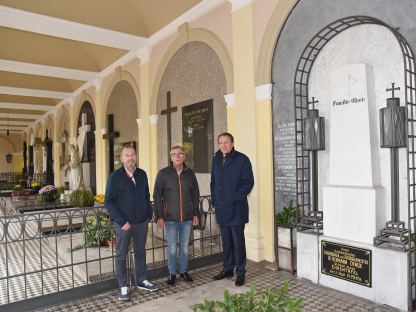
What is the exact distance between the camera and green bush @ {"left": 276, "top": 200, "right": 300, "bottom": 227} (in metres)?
4.21

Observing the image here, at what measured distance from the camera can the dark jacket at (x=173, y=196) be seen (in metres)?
3.77

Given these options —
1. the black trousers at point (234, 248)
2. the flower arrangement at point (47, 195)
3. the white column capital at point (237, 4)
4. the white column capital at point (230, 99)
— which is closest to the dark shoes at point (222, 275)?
the black trousers at point (234, 248)

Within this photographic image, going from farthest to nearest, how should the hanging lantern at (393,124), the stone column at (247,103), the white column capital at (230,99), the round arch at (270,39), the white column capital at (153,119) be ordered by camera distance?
the white column capital at (153,119) < the white column capital at (230,99) < the stone column at (247,103) < the round arch at (270,39) < the hanging lantern at (393,124)

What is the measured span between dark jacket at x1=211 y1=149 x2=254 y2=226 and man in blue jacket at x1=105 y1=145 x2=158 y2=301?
83 centimetres

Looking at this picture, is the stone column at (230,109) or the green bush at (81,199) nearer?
the stone column at (230,109)

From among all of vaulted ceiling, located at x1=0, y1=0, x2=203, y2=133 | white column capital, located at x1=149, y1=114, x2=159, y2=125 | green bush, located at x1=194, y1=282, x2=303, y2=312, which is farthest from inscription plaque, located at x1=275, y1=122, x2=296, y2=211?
white column capital, located at x1=149, y1=114, x2=159, y2=125

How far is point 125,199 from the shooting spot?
3457 millimetres

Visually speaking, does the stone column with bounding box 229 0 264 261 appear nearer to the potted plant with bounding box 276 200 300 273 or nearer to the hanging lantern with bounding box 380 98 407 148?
the potted plant with bounding box 276 200 300 273

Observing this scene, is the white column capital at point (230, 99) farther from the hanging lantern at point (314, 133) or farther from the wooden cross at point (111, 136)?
the wooden cross at point (111, 136)

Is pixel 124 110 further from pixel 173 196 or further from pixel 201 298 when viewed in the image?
pixel 201 298

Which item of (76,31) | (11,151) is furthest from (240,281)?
(11,151)

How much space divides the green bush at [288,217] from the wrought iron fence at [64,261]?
38.7 inches

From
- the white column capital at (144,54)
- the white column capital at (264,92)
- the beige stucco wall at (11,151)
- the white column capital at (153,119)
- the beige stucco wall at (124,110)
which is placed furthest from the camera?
the beige stucco wall at (11,151)

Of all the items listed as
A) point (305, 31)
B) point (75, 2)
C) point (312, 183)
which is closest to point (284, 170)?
point (312, 183)
